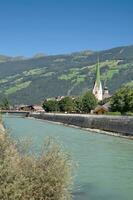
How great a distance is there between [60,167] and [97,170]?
20318mm

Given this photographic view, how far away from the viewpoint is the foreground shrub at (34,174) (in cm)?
1784

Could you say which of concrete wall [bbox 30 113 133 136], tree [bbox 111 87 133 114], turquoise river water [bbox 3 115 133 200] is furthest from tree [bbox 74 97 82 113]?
turquoise river water [bbox 3 115 133 200]

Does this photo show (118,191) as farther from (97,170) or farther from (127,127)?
(127,127)

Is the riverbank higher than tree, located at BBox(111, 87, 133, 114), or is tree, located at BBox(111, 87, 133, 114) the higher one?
tree, located at BBox(111, 87, 133, 114)

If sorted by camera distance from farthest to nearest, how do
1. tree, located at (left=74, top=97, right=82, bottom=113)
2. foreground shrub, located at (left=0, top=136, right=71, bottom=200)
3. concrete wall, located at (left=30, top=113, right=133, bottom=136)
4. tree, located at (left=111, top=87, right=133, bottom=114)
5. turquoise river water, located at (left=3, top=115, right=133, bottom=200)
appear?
tree, located at (left=74, top=97, right=82, bottom=113) < tree, located at (left=111, top=87, right=133, bottom=114) < concrete wall, located at (left=30, top=113, right=133, bottom=136) < turquoise river water, located at (left=3, top=115, right=133, bottom=200) < foreground shrub, located at (left=0, top=136, right=71, bottom=200)

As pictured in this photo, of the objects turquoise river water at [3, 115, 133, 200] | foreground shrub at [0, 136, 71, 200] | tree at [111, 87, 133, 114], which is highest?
tree at [111, 87, 133, 114]

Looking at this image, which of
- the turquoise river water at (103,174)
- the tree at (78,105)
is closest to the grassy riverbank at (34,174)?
the turquoise river water at (103,174)

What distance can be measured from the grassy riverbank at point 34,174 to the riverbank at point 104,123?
2314 inches

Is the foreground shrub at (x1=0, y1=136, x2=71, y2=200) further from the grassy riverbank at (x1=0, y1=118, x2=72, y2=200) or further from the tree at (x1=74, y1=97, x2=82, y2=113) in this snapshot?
the tree at (x1=74, y1=97, x2=82, y2=113)

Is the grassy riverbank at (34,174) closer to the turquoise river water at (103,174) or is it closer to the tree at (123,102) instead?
the turquoise river water at (103,174)

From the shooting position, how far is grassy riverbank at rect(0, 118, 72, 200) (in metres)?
17.8

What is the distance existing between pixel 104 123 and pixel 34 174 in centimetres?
8256

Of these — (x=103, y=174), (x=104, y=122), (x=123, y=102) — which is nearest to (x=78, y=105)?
(x=123, y=102)

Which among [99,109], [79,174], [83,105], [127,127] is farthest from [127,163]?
[83,105]
